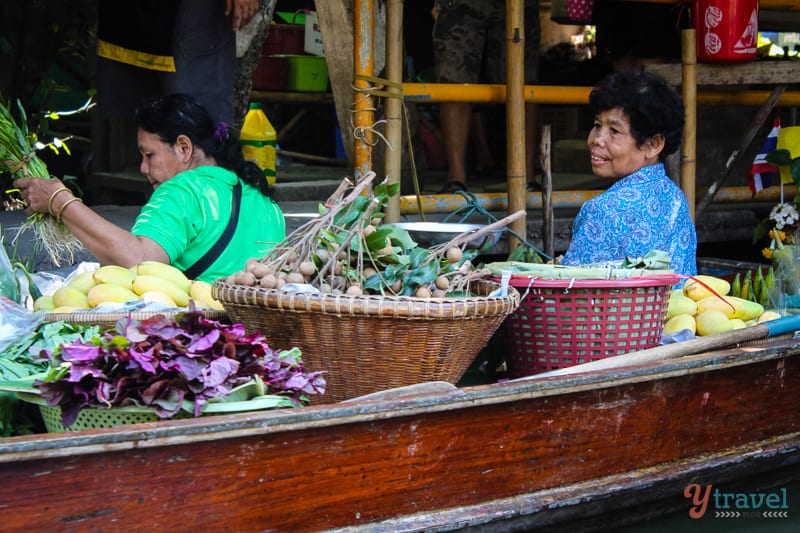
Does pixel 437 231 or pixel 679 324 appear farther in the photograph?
pixel 437 231

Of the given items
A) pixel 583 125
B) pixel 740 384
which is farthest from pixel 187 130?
pixel 583 125

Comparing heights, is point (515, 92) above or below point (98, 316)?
above

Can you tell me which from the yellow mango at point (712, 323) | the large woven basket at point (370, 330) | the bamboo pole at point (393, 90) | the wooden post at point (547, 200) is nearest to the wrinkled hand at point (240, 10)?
the bamboo pole at point (393, 90)

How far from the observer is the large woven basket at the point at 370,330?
2.48 metres

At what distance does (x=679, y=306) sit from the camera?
11.0 feet

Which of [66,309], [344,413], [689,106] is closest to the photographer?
[344,413]

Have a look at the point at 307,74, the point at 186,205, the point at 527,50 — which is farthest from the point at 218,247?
the point at 307,74

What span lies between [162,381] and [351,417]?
0.44m

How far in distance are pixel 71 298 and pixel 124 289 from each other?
16 centimetres

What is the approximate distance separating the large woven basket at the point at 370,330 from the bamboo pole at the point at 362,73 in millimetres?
1541

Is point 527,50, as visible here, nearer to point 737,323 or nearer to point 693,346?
point 737,323

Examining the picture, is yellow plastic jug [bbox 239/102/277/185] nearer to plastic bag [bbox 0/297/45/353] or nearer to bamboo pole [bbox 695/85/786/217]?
bamboo pole [bbox 695/85/786/217]

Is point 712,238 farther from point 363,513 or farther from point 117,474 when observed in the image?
point 117,474

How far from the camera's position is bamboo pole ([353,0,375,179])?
4105 millimetres
